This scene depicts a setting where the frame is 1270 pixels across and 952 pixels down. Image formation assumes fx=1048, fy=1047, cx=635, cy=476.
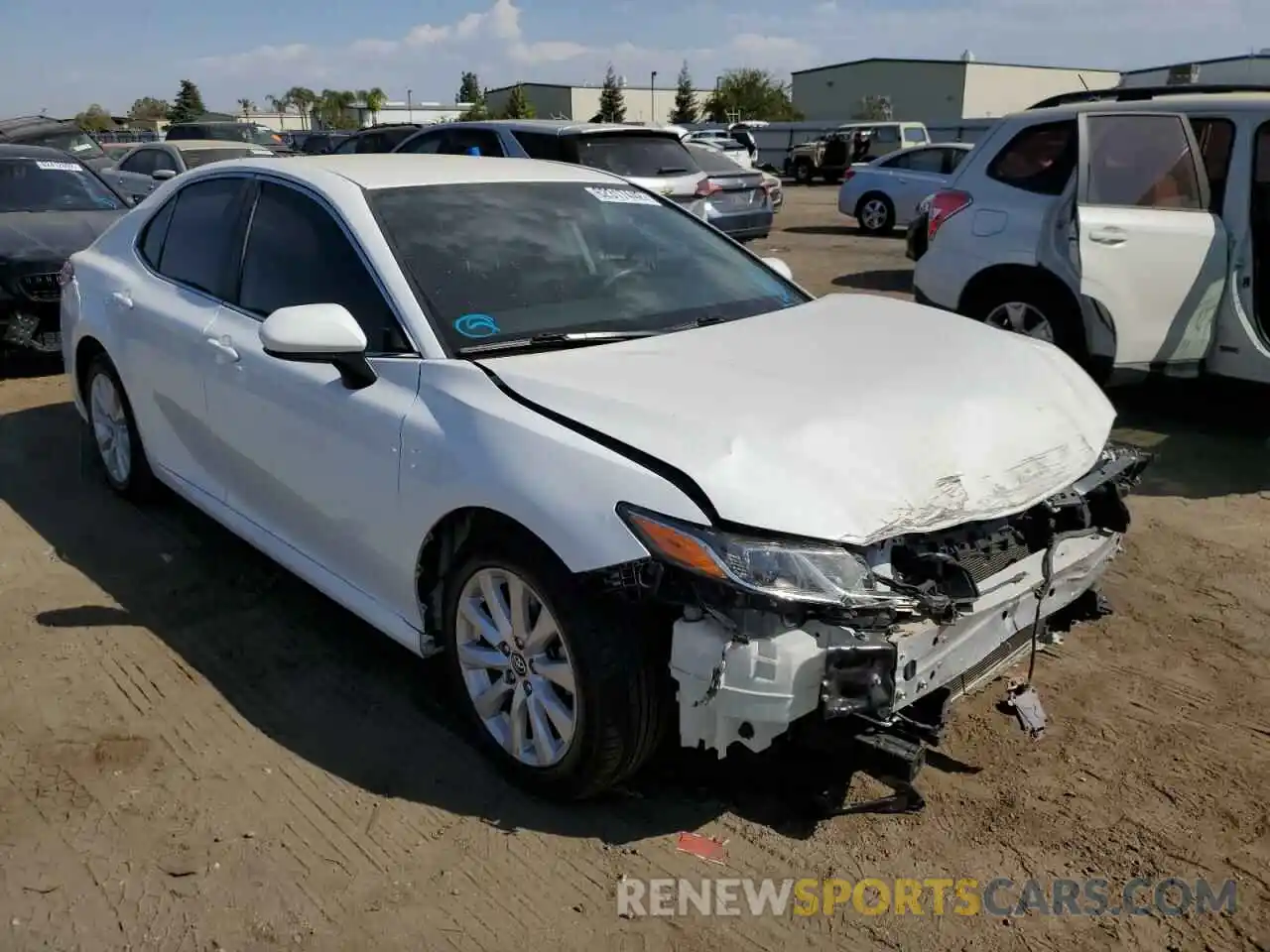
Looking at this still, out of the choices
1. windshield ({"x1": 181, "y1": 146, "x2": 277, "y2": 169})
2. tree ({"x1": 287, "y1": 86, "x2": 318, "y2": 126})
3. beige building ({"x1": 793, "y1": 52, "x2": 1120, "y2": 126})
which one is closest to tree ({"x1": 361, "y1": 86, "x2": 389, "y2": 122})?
tree ({"x1": 287, "y1": 86, "x2": 318, "y2": 126})

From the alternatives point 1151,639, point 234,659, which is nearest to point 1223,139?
point 1151,639

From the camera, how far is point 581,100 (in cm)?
8256

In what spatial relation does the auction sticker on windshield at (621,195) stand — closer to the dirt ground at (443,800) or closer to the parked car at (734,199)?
the dirt ground at (443,800)

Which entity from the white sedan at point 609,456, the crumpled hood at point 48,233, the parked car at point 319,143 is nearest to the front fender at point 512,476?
the white sedan at point 609,456

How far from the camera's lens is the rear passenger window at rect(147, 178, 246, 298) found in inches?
162

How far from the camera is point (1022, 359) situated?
3316 millimetres

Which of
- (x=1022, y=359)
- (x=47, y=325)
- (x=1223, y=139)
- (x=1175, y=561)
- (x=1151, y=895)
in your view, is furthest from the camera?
(x=47, y=325)

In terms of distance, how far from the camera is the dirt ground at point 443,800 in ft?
8.29

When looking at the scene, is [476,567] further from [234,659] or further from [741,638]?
[234,659]

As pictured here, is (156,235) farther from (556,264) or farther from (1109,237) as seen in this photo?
(1109,237)

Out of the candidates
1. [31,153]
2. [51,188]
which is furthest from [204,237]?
[31,153]

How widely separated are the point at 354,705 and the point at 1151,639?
2844 mm

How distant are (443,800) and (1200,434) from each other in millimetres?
5111

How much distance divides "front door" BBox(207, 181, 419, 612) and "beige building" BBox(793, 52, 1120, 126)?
2604 inches
